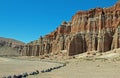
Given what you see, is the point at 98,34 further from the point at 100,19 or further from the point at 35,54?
the point at 35,54

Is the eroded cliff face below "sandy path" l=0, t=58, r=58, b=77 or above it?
above

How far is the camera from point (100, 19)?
116750mm

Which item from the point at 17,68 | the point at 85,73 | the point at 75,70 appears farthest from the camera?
the point at 17,68

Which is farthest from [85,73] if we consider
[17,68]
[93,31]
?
[93,31]

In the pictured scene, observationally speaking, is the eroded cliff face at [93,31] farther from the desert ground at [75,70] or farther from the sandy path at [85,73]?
the sandy path at [85,73]

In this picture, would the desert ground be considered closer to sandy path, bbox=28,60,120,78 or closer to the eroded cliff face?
sandy path, bbox=28,60,120,78

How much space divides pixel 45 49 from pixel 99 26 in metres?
57.4

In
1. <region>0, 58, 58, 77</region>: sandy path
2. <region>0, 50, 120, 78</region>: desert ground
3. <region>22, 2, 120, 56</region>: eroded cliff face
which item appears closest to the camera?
<region>0, 50, 120, 78</region>: desert ground

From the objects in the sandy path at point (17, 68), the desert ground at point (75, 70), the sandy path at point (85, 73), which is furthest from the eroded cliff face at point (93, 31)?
the sandy path at point (85, 73)

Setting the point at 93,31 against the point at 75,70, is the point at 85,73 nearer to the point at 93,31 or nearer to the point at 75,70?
the point at 75,70

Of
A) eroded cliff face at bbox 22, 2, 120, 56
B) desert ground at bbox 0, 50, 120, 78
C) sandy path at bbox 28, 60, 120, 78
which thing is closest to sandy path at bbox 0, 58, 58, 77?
desert ground at bbox 0, 50, 120, 78

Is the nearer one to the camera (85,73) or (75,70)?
(85,73)

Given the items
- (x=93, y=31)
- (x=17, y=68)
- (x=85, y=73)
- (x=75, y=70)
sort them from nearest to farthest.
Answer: (x=85, y=73), (x=75, y=70), (x=17, y=68), (x=93, y=31)

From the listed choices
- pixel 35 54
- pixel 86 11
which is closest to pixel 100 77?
pixel 86 11
